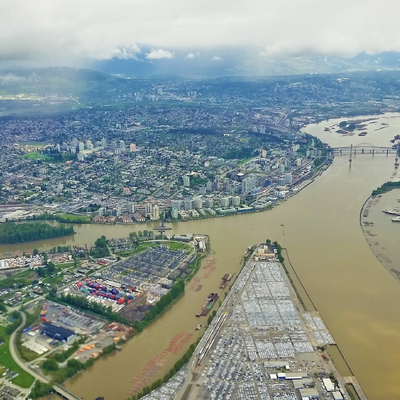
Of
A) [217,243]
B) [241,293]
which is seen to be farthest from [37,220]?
[241,293]

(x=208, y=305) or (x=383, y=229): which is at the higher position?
(x=383, y=229)

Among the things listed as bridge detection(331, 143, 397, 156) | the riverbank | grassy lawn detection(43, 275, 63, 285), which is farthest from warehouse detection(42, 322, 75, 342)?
bridge detection(331, 143, 397, 156)

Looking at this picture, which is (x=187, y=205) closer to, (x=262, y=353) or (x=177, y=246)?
(x=177, y=246)

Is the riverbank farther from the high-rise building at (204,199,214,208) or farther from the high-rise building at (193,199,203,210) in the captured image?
the high-rise building at (193,199,203,210)

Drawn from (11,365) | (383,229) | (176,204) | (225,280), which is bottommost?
(11,365)

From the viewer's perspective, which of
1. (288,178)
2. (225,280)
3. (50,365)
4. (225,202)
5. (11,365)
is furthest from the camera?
(288,178)

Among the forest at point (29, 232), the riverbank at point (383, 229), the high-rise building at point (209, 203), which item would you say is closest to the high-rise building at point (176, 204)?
the high-rise building at point (209, 203)

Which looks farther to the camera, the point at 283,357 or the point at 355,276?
the point at 355,276

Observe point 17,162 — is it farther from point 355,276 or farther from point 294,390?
point 294,390

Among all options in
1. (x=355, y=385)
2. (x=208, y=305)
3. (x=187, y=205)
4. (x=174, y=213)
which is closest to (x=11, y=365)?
(x=208, y=305)
